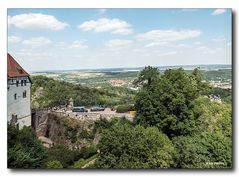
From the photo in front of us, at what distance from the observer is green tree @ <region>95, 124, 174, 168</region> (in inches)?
235

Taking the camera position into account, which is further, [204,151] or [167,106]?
[167,106]

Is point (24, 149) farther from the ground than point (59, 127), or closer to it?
closer to it

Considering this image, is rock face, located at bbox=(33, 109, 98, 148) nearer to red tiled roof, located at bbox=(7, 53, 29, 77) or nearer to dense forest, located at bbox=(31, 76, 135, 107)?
dense forest, located at bbox=(31, 76, 135, 107)

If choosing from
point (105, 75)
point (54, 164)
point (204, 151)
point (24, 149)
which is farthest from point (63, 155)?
point (204, 151)

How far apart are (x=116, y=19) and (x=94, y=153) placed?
162 cm

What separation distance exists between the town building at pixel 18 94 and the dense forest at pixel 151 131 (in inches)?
3.9

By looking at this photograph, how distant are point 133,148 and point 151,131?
338 millimetres

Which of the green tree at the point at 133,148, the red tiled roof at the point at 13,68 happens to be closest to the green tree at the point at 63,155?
the green tree at the point at 133,148

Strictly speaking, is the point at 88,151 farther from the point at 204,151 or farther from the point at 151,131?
the point at 204,151

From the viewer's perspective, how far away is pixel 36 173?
232 inches

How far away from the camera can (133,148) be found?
6102 mm
